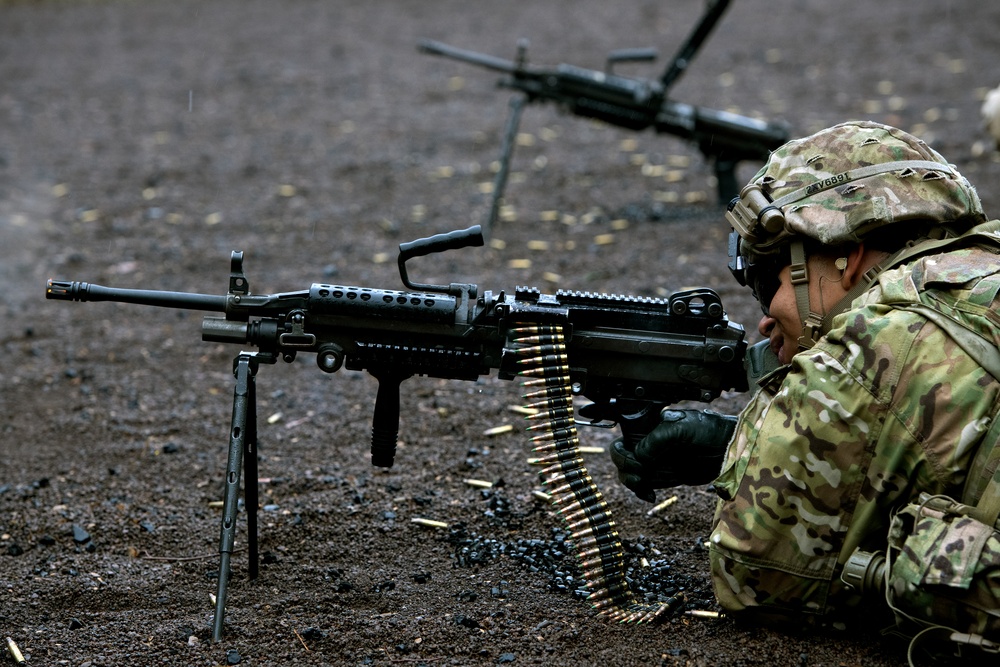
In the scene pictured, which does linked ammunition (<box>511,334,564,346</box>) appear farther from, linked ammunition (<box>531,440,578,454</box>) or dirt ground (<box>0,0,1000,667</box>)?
dirt ground (<box>0,0,1000,667</box>)

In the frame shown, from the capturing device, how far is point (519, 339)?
15.0ft

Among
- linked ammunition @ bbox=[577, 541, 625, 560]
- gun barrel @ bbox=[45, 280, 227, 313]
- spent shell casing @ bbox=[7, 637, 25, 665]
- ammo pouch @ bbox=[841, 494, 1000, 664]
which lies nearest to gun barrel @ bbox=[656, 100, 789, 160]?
linked ammunition @ bbox=[577, 541, 625, 560]

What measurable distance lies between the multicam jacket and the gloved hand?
46 cm

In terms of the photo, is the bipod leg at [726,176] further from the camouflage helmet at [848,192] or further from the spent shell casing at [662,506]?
the camouflage helmet at [848,192]

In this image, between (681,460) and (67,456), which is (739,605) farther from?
(67,456)

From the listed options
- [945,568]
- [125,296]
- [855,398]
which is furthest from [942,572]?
[125,296]

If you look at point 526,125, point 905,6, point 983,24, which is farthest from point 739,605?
point 905,6

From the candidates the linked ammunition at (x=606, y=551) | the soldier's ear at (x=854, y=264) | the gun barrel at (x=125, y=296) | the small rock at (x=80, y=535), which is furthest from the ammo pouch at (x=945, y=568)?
the small rock at (x=80, y=535)

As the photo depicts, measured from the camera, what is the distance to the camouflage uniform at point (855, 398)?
3.54 meters

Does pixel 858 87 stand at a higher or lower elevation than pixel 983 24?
lower

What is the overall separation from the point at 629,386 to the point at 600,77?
5.98 metres

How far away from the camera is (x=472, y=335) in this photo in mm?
4590

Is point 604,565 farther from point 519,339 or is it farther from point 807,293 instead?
point 807,293

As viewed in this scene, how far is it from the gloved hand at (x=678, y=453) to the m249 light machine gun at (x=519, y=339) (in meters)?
0.25
